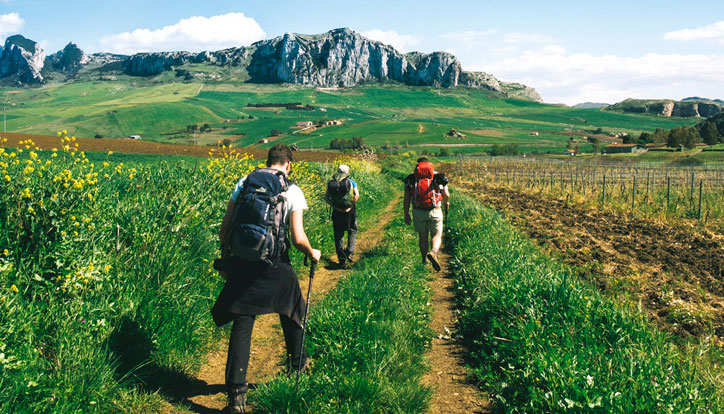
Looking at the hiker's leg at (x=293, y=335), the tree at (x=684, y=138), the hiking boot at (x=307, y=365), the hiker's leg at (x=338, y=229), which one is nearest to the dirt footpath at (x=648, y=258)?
the hiking boot at (x=307, y=365)

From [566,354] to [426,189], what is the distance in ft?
15.6

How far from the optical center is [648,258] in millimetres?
10477

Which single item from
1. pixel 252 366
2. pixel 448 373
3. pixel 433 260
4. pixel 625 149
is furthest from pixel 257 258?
pixel 625 149

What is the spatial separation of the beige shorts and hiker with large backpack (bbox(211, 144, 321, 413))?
4.56 metres

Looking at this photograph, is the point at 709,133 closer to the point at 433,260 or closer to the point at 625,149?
the point at 625,149

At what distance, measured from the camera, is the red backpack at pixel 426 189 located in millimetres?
8383

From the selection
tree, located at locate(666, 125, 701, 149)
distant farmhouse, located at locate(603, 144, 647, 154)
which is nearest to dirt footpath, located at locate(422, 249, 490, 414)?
tree, located at locate(666, 125, 701, 149)

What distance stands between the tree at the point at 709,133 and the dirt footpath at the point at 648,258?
81.8m

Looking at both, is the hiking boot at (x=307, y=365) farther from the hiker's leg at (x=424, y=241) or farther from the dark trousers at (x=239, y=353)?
the hiker's leg at (x=424, y=241)

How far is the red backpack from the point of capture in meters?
8.38

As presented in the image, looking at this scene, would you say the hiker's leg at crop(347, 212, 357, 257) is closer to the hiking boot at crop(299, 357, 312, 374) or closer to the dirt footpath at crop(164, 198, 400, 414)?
the dirt footpath at crop(164, 198, 400, 414)

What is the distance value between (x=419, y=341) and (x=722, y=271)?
7.93m

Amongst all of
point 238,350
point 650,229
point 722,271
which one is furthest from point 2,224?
point 650,229

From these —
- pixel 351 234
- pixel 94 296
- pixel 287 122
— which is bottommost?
pixel 351 234
